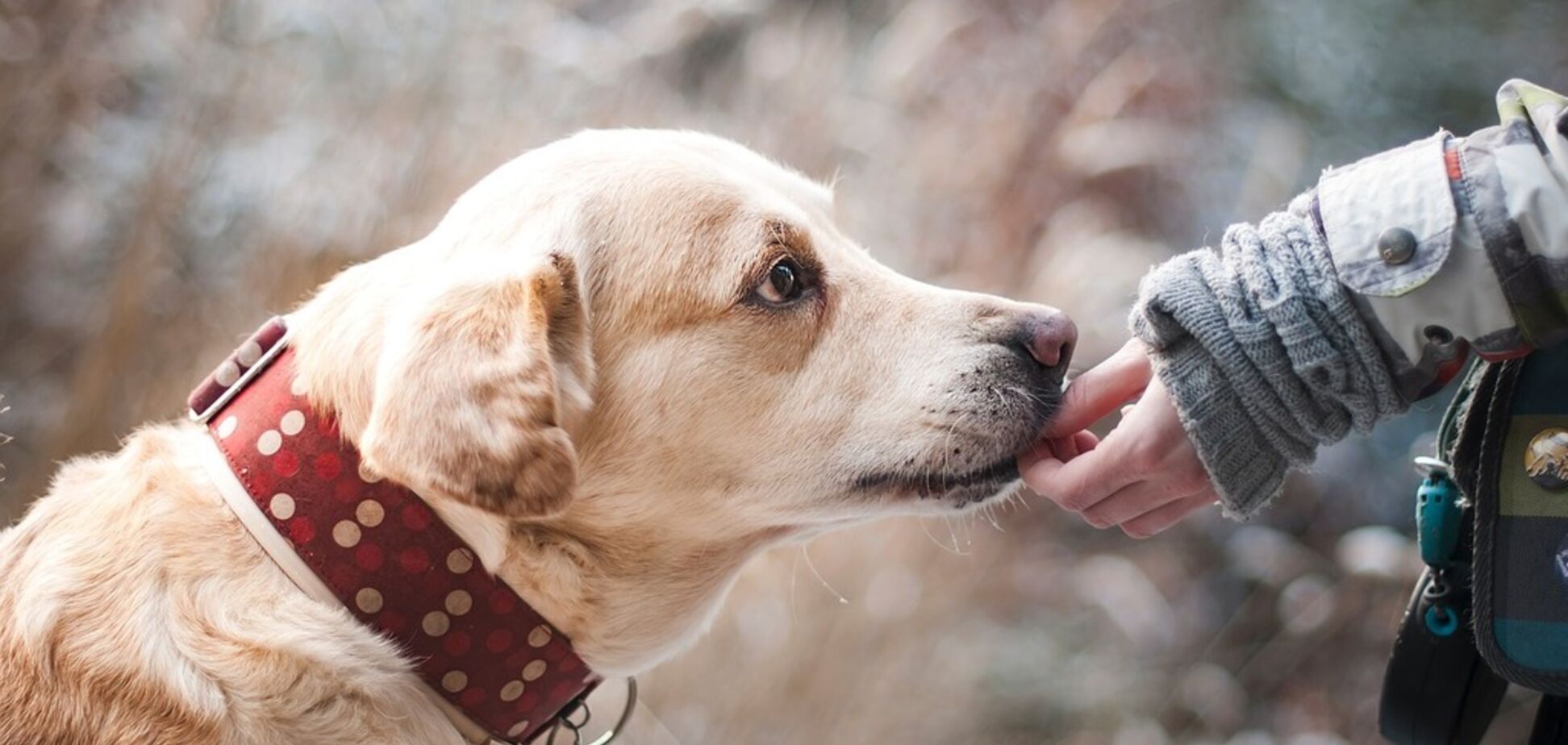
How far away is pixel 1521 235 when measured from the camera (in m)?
1.46

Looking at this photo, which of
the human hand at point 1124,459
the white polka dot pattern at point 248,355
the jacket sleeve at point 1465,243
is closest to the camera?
the jacket sleeve at point 1465,243

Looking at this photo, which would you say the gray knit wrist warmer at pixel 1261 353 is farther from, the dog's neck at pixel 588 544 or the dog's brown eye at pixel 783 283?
the dog's neck at pixel 588 544

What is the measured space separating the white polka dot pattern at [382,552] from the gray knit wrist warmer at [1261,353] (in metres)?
0.94

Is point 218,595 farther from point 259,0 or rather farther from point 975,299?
point 259,0

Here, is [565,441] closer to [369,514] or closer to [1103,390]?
[369,514]

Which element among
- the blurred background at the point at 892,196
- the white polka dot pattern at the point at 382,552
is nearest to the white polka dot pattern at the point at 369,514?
the white polka dot pattern at the point at 382,552

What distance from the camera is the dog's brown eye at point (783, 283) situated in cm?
193

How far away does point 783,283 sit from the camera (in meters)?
1.95

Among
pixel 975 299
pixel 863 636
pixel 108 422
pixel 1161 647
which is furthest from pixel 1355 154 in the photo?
pixel 108 422

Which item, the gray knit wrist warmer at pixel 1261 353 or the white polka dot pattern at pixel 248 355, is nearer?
the gray knit wrist warmer at pixel 1261 353

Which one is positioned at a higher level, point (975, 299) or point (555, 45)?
point (555, 45)

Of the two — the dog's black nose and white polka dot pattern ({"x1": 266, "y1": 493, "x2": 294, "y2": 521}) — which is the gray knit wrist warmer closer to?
the dog's black nose

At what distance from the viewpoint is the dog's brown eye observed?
6.33ft

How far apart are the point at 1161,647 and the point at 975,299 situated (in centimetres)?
189
